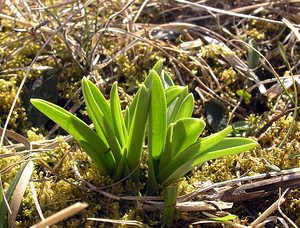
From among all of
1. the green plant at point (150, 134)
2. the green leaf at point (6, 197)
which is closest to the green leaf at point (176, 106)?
the green plant at point (150, 134)

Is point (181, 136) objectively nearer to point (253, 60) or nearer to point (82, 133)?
point (82, 133)

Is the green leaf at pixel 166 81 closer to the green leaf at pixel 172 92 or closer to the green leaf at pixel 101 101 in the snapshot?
the green leaf at pixel 172 92

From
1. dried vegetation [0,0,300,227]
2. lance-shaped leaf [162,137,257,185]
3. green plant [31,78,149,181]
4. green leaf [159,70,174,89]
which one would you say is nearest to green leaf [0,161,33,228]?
dried vegetation [0,0,300,227]

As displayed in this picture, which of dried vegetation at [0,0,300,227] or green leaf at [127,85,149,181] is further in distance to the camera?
dried vegetation at [0,0,300,227]

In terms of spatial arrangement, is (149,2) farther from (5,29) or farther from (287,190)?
(287,190)

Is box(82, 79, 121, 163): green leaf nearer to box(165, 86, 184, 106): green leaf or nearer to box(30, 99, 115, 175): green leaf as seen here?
box(30, 99, 115, 175): green leaf
